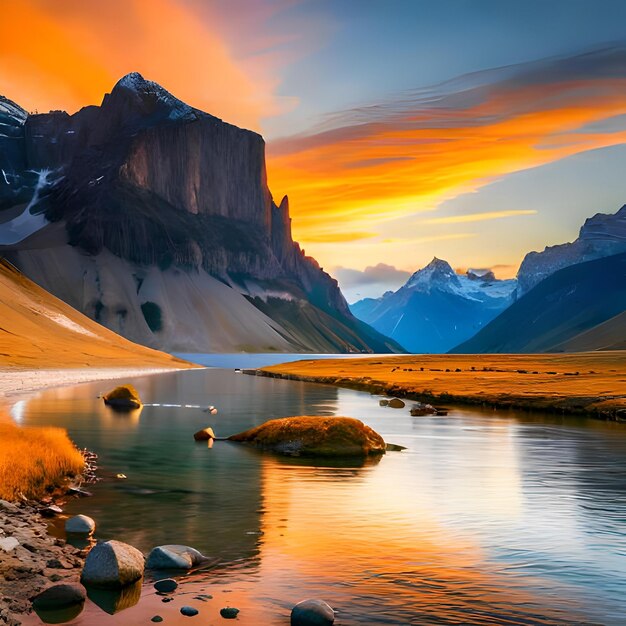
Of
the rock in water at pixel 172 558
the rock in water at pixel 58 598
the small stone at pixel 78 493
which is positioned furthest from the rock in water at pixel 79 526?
the small stone at pixel 78 493

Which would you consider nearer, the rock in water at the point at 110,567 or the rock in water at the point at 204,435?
the rock in water at the point at 110,567

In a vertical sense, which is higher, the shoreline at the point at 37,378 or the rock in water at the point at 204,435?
the shoreline at the point at 37,378

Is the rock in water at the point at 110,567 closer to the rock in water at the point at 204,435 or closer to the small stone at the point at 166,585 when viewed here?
the small stone at the point at 166,585

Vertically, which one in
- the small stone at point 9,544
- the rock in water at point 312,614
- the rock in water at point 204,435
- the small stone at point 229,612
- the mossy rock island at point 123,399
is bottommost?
the small stone at point 229,612

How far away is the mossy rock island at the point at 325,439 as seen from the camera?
137 ft

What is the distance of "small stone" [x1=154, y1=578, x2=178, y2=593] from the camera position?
17.4 m

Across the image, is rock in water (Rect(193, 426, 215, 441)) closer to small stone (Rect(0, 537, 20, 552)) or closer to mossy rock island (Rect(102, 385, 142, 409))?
mossy rock island (Rect(102, 385, 142, 409))

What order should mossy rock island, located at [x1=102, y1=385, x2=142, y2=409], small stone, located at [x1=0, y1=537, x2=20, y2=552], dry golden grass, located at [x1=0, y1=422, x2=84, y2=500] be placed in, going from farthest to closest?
1. mossy rock island, located at [x1=102, y1=385, x2=142, y2=409]
2. dry golden grass, located at [x1=0, y1=422, x2=84, y2=500]
3. small stone, located at [x1=0, y1=537, x2=20, y2=552]

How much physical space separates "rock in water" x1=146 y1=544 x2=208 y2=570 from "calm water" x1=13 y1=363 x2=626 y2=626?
0.80 m

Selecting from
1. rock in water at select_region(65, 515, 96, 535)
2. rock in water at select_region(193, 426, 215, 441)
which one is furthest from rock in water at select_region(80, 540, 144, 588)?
rock in water at select_region(193, 426, 215, 441)

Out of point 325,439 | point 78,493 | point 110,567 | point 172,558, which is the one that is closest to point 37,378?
point 325,439

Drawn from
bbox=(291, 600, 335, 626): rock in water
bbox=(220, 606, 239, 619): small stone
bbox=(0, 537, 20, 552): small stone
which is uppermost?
bbox=(0, 537, 20, 552): small stone

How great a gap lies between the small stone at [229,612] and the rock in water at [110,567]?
10.1ft

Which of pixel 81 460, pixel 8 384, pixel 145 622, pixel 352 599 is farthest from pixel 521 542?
pixel 8 384
